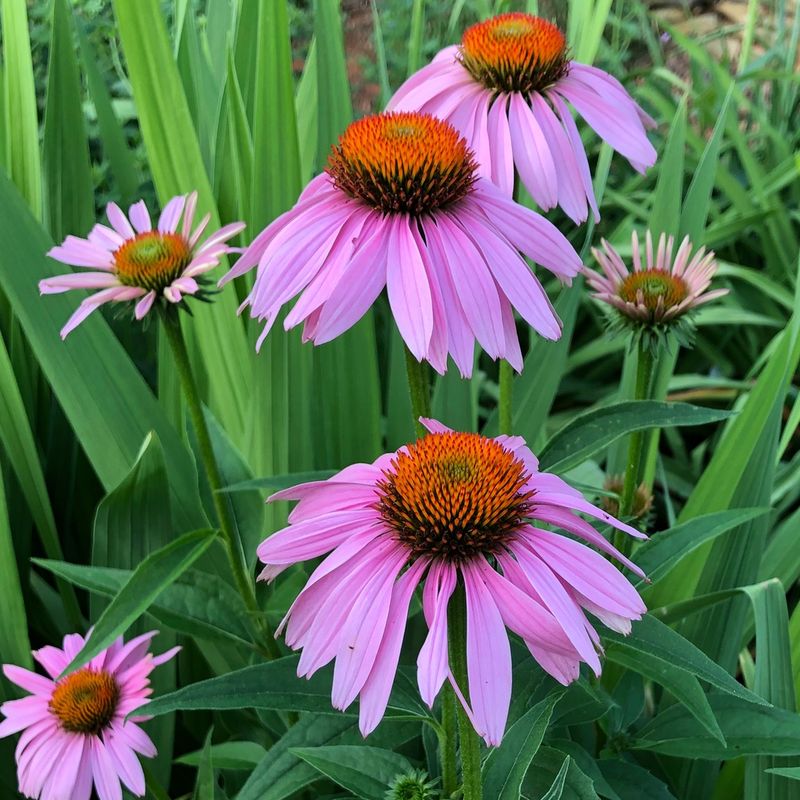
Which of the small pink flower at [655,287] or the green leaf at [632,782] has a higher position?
the small pink flower at [655,287]

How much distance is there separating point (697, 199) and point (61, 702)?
0.67 meters

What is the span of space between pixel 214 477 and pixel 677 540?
29cm

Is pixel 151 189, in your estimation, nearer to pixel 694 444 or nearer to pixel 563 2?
pixel 694 444

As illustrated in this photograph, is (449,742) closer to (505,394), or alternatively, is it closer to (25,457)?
(505,394)

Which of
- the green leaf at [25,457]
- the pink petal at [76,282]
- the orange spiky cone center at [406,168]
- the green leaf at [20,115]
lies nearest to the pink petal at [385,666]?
the orange spiky cone center at [406,168]

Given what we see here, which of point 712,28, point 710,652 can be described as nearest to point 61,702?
point 710,652

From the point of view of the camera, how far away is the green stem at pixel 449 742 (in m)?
0.42

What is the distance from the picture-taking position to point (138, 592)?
49cm

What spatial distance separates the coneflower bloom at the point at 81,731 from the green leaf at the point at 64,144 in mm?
488

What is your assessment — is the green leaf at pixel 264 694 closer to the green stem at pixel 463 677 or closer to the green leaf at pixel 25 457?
the green stem at pixel 463 677

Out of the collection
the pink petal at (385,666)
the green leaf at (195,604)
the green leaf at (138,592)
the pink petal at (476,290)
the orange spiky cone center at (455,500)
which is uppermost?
the pink petal at (476,290)

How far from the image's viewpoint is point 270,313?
44 cm

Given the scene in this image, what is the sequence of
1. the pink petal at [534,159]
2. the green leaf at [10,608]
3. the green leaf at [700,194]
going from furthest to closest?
1. the green leaf at [700,194]
2. the green leaf at [10,608]
3. the pink petal at [534,159]

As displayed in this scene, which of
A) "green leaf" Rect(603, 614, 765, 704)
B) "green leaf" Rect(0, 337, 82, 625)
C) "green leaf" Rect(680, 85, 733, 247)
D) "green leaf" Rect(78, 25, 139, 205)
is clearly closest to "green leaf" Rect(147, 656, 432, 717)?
"green leaf" Rect(603, 614, 765, 704)
